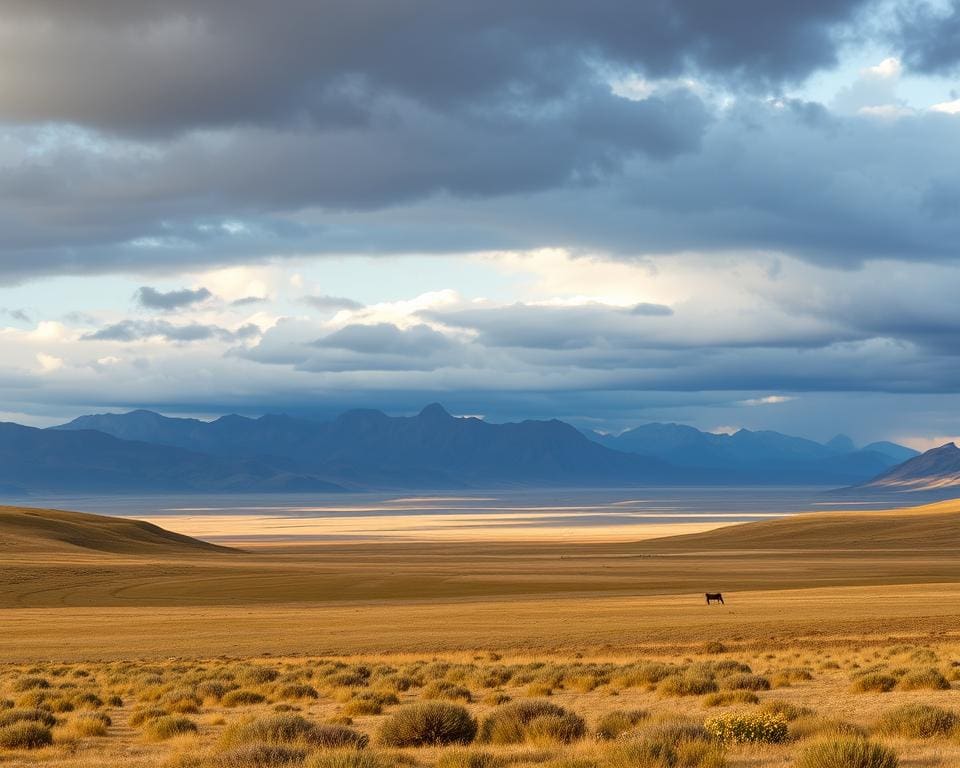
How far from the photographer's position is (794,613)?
48406 millimetres

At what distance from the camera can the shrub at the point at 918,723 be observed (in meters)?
15.8

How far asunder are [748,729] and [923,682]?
9.16 m

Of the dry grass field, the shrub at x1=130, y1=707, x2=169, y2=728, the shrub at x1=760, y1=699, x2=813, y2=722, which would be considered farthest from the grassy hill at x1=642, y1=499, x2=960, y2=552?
the shrub at x1=130, y1=707, x2=169, y2=728

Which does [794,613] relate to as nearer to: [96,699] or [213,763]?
[96,699]

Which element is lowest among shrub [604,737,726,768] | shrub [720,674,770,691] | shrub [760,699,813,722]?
shrub [720,674,770,691]

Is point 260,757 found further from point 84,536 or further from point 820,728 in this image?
point 84,536

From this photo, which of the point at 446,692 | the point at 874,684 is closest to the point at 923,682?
the point at 874,684

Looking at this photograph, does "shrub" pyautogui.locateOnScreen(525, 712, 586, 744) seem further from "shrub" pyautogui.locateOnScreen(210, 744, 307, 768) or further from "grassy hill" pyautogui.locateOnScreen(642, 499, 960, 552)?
"grassy hill" pyautogui.locateOnScreen(642, 499, 960, 552)

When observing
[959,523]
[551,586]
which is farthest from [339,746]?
[959,523]

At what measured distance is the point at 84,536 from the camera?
110688 mm

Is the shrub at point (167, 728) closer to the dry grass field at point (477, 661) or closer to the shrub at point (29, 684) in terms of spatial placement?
the dry grass field at point (477, 661)

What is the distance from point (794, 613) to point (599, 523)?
149m

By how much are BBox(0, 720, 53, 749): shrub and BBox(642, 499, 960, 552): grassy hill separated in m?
99.0

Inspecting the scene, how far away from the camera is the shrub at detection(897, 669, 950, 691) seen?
75.0ft
